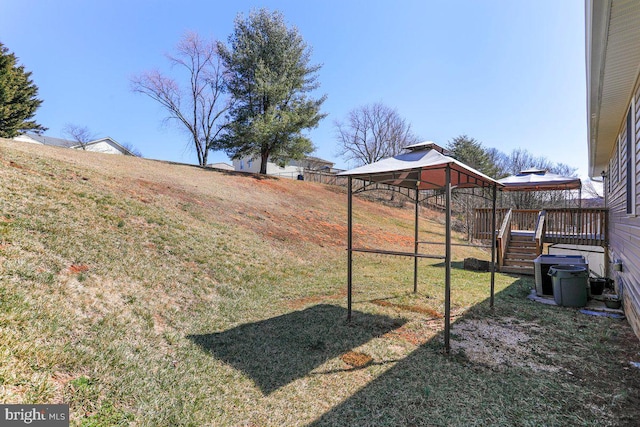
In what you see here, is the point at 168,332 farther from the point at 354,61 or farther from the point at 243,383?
the point at 354,61

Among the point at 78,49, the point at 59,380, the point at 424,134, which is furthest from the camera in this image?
the point at 424,134

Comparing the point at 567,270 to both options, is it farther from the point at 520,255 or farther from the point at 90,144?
the point at 90,144

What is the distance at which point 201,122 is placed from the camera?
26.3 m

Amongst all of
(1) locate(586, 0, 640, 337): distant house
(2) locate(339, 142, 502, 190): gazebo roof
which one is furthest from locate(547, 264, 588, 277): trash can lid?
(2) locate(339, 142, 502, 190): gazebo roof

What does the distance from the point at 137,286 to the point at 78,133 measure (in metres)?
41.5

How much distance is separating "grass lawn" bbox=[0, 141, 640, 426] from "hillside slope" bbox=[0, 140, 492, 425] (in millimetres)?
22

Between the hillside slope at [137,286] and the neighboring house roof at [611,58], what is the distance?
437 cm

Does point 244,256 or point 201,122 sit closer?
point 244,256

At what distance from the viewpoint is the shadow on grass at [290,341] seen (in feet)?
10.2

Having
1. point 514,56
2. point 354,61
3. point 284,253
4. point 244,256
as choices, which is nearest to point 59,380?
point 244,256

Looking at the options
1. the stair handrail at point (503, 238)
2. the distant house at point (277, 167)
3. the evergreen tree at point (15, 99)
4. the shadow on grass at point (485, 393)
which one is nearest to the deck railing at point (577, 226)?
the stair handrail at point (503, 238)

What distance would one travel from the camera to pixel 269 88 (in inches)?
695

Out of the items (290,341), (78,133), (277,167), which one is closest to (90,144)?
(78,133)

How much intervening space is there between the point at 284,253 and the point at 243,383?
5.45 metres
